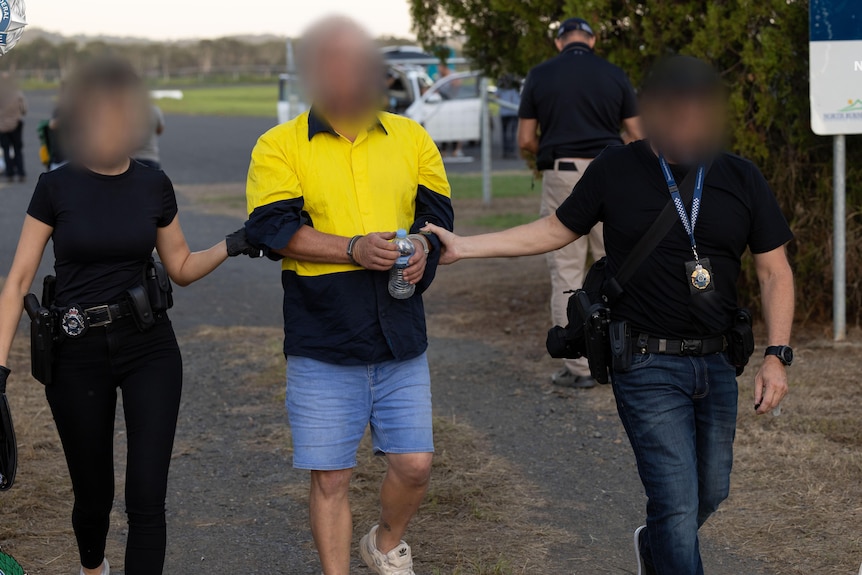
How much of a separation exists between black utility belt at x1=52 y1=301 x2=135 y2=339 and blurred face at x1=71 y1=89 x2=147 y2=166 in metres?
0.48

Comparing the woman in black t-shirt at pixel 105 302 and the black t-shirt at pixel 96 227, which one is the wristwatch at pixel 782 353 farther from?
the black t-shirt at pixel 96 227

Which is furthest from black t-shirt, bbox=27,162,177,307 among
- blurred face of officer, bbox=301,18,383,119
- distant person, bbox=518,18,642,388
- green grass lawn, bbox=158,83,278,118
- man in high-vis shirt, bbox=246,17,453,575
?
green grass lawn, bbox=158,83,278,118

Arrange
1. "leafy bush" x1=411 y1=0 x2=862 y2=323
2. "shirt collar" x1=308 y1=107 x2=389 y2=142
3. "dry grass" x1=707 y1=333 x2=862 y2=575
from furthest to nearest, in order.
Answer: "leafy bush" x1=411 y1=0 x2=862 y2=323 → "dry grass" x1=707 y1=333 x2=862 y2=575 → "shirt collar" x1=308 y1=107 x2=389 y2=142

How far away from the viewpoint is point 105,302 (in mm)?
3768

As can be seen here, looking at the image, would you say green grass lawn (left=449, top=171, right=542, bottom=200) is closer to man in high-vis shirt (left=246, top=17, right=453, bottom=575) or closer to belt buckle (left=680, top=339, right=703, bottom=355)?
man in high-vis shirt (left=246, top=17, right=453, bottom=575)

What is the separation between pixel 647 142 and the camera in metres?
3.65

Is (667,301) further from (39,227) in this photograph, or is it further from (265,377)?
(265,377)

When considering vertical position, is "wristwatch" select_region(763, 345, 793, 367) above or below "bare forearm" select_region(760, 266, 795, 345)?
below

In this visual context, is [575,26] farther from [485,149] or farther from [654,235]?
[485,149]

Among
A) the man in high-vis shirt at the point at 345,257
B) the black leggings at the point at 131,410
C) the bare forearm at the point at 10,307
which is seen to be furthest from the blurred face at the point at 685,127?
the bare forearm at the point at 10,307

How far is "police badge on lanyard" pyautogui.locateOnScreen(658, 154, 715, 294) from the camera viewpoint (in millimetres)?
3471

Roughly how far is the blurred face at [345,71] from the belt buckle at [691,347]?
1.27 meters

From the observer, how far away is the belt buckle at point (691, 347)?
354cm

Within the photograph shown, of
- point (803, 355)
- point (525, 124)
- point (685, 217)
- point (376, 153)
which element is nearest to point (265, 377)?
point (525, 124)
